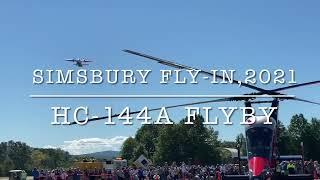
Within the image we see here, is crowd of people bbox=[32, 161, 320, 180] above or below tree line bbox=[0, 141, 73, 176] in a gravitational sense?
above

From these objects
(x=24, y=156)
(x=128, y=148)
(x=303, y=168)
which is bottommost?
(x=24, y=156)

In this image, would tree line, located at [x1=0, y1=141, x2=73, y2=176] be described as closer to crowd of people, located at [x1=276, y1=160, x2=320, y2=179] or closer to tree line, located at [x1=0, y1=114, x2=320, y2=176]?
tree line, located at [x1=0, y1=114, x2=320, y2=176]

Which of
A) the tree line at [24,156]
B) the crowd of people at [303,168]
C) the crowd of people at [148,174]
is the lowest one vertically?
the tree line at [24,156]

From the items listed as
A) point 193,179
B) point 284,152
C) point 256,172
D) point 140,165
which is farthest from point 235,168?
point 284,152

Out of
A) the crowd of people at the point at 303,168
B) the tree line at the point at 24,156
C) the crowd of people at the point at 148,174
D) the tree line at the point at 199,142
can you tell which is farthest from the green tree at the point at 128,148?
the crowd of people at the point at 303,168

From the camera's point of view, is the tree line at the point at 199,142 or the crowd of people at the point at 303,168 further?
the tree line at the point at 199,142

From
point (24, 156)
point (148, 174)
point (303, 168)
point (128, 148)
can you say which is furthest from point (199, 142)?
point (24, 156)

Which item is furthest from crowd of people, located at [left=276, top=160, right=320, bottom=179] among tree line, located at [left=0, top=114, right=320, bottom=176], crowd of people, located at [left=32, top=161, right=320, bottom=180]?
tree line, located at [left=0, top=114, right=320, bottom=176]

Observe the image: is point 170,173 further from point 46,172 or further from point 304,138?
point 304,138

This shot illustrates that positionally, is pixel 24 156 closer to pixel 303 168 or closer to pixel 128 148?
pixel 128 148

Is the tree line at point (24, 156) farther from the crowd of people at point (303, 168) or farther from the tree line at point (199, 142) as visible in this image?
the crowd of people at point (303, 168)

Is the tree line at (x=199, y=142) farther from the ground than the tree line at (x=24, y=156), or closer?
farther from the ground

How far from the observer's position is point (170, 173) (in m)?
38.6

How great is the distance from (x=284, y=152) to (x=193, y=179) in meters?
54.5
